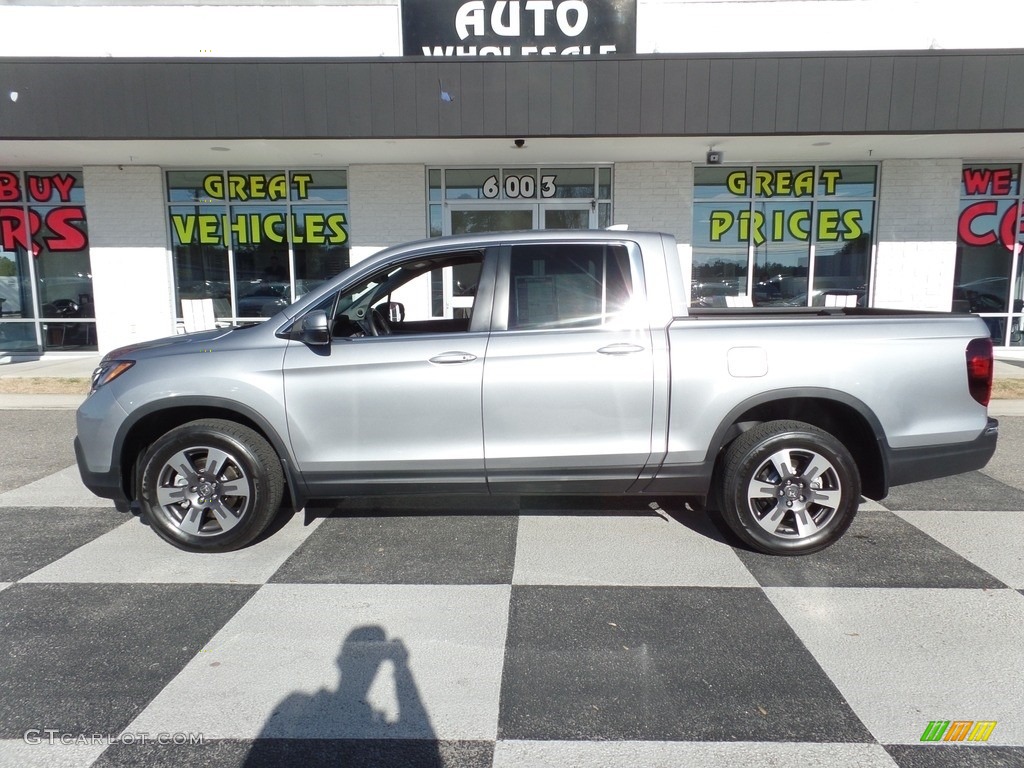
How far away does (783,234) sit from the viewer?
12.1 metres

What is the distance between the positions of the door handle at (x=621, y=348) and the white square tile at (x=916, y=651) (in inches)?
A: 58.9

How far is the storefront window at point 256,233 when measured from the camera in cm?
1221

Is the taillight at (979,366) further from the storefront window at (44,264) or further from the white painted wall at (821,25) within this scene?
the storefront window at (44,264)

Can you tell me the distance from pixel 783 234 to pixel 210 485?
35.9 feet

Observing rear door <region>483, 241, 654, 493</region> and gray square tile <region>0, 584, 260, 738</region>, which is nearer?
gray square tile <region>0, 584, 260, 738</region>

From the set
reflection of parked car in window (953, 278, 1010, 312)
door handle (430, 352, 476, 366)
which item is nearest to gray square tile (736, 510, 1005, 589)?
door handle (430, 352, 476, 366)

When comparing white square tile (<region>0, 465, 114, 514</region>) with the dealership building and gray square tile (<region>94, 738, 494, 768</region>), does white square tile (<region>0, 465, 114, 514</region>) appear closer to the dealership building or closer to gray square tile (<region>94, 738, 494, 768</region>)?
gray square tile (<region>94, 738, 494, 768</region>)

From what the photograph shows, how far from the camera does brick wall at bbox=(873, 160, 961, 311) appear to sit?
1159 cm

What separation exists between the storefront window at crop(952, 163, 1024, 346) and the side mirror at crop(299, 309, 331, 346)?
478 inches

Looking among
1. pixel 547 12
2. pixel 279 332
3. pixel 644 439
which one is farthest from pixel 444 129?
pixel 644 439

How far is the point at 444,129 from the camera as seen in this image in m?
9.23

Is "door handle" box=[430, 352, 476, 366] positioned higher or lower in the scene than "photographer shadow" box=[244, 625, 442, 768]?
higher

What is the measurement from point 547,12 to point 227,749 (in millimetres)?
11078

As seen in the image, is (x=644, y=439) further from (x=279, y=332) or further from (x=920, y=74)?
(x=920, y=74)
